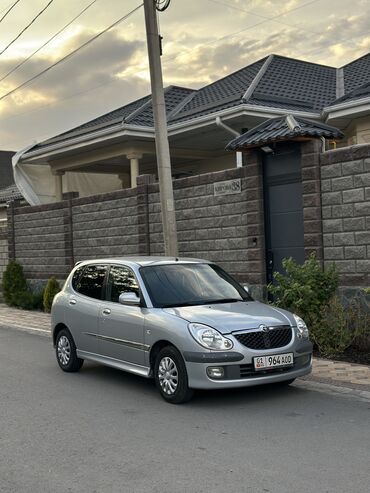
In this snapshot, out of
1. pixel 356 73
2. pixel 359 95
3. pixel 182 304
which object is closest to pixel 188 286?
pixel 182 304

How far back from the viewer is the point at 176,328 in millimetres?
6746

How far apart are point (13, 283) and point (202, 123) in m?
7.97

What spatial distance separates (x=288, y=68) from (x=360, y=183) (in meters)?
10.7

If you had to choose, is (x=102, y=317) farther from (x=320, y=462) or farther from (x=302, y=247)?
(x=302, y=247)

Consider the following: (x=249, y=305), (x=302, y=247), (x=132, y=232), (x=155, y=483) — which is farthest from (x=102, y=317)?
(x=132, y=232)

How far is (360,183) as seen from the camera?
34.0ft

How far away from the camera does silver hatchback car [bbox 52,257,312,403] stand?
21.4 feet

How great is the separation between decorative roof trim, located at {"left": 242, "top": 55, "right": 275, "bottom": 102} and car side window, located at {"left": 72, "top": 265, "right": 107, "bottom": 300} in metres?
8.18

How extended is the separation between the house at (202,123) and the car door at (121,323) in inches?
305

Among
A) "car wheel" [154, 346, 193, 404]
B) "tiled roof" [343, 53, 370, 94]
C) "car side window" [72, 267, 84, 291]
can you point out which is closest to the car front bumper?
"car wheel" [154, 346, 193, 404]

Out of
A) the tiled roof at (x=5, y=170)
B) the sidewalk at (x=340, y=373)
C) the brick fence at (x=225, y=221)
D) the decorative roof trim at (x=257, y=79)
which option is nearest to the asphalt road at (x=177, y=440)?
the sidewalk at (x=340, y=373)

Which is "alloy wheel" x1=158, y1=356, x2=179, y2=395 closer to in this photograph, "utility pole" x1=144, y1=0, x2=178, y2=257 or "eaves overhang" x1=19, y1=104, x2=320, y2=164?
"utility pole" x1=144, y1=0, x2=178, y2=257

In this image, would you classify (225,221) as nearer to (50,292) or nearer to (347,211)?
(347,211)

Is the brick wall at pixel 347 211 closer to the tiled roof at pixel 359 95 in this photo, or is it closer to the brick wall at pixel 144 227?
the brick wall at pixel 144 227
